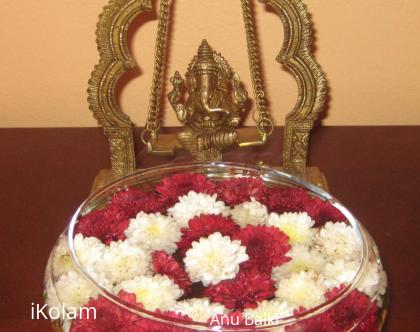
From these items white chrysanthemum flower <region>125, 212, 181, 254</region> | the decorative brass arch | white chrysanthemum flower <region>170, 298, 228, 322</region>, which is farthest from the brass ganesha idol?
white chrysanthemum flower <region>170, 298, 228, 322</region>

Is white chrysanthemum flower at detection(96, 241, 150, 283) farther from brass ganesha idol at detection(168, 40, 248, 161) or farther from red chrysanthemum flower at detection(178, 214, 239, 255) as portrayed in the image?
brass ganesha idol at detection(168, 40, 248, 161)

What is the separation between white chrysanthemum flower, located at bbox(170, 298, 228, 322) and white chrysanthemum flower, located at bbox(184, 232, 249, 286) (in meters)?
0.03

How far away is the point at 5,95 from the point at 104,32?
1.04 ft

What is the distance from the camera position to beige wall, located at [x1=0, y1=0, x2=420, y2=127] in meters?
0.79

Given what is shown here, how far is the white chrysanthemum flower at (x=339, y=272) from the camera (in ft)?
1.49

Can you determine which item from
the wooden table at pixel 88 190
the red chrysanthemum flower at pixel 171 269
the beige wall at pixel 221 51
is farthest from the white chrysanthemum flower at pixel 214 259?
the beige wall at pixel 221 51

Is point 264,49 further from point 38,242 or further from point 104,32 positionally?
point 38,242

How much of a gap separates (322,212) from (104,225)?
0.65ft

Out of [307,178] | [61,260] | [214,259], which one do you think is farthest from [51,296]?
[307,178]

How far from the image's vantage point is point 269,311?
16.7 inches

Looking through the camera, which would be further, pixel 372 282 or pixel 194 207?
pixel 194 207

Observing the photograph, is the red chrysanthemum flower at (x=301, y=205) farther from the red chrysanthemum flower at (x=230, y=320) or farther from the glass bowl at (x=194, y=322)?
the red chrysanthemum flower at (x=230, y=320)

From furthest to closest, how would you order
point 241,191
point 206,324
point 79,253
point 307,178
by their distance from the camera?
point 307,178 → point 241,191 → point 79,253 → point 206,324

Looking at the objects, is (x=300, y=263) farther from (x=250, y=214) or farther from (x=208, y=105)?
(x=208, y=105)
